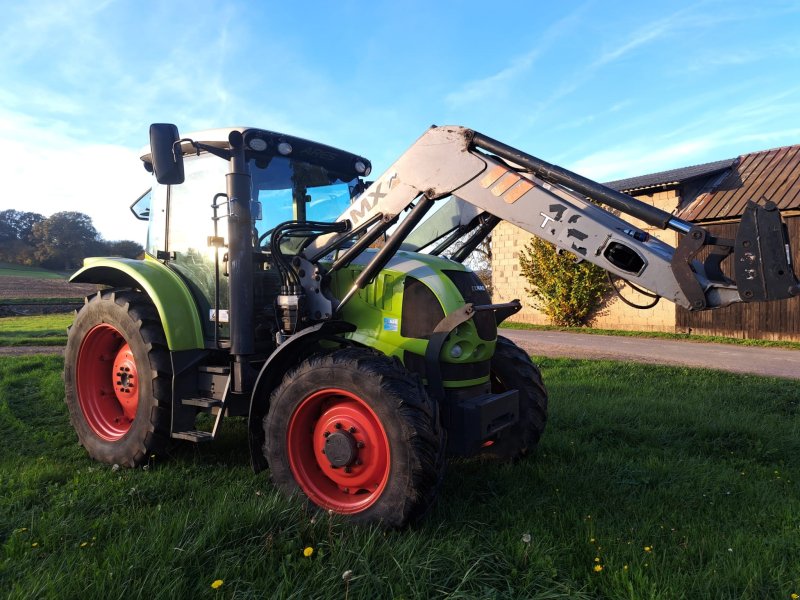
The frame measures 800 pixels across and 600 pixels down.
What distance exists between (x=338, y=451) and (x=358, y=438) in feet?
0.42

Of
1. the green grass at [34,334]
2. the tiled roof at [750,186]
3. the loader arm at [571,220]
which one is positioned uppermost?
the tiled roof at [750,186]

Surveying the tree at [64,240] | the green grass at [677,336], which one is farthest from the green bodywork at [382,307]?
the tree at [64,240]

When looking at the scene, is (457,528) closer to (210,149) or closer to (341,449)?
(341,449)

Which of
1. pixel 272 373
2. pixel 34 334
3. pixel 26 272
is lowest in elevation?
pixel 34 334

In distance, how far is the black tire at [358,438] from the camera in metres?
2.83

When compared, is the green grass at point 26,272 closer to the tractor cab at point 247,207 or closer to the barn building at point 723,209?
the barn building at point 723,209

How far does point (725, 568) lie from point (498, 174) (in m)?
2.26

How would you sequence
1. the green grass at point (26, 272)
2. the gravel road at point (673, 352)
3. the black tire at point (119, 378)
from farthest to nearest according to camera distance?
1. the green grass at point (26, 272)
2. the gravel road at point (673, 352)
3. the black tire at point (119, 378)

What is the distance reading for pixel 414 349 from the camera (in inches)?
137

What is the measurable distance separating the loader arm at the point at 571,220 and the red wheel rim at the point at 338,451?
78 cm

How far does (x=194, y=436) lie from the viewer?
3729 millimetres

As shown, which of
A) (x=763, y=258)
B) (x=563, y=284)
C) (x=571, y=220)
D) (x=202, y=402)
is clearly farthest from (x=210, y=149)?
(x=563, y=284)

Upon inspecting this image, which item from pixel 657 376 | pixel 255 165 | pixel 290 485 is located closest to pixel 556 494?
pixel 290 485

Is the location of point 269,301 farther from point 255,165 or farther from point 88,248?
point 88,248
